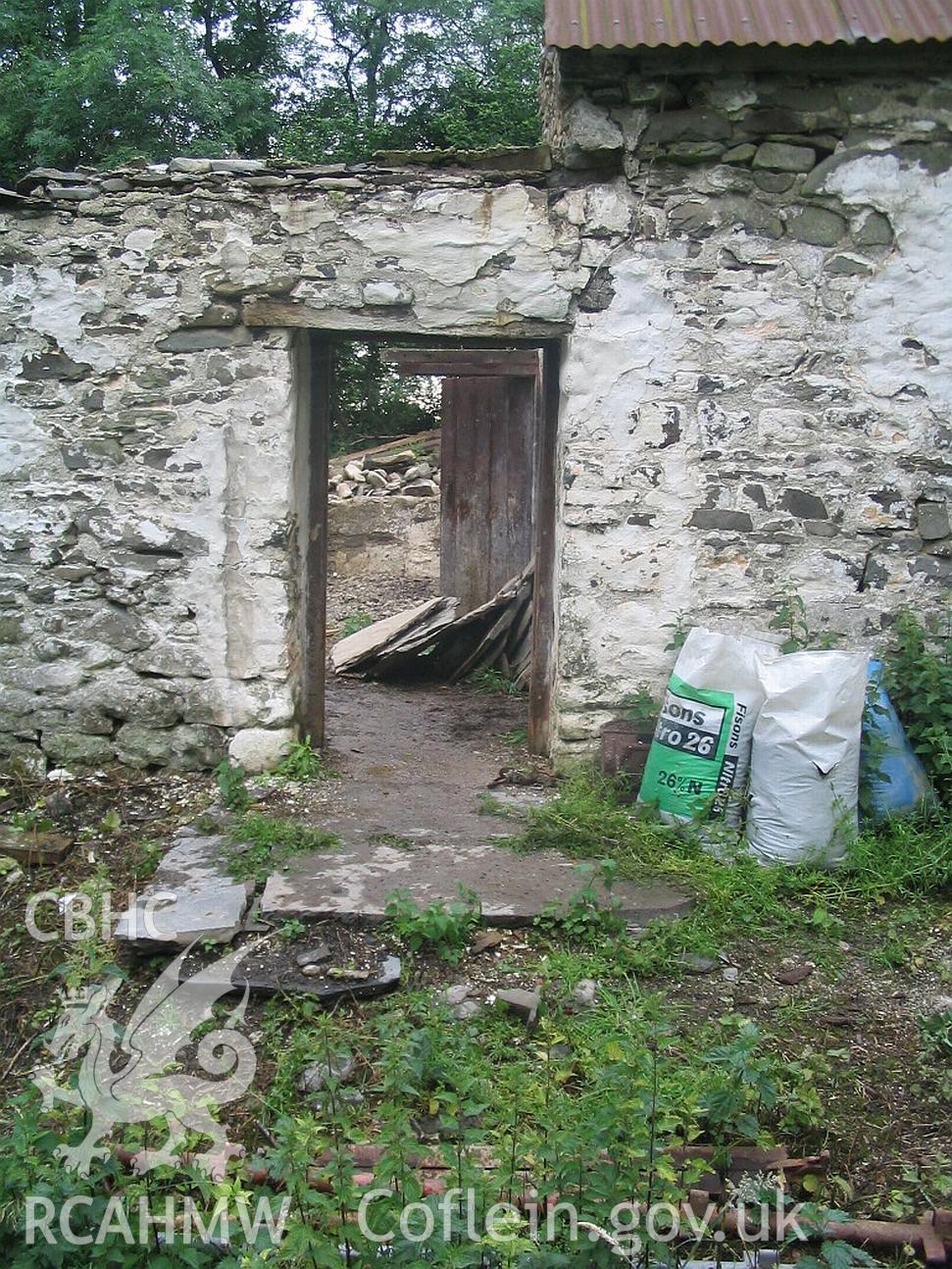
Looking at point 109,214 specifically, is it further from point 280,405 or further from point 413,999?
point 413,999

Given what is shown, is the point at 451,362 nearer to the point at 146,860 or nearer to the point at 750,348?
the point at 750,348

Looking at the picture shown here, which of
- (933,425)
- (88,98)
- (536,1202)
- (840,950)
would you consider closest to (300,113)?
(88,98)

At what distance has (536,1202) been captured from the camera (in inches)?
94.3

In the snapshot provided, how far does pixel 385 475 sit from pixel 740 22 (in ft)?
24.9

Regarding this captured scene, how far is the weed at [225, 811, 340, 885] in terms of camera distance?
13.3ft

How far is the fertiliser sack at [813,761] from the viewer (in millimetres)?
4156

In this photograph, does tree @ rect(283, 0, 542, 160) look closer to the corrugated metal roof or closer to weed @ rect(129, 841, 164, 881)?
the corrugated metal roof

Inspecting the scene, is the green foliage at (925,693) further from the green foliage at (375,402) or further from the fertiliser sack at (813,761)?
the green foliage at (375,402)

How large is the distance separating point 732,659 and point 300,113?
43.9ft

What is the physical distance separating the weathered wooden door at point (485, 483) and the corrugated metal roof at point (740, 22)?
3.99 m

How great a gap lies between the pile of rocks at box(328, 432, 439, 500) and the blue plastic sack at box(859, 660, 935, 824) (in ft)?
24.5

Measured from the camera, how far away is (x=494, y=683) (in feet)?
23.9

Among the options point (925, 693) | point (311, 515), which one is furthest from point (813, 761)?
point (311, 515)

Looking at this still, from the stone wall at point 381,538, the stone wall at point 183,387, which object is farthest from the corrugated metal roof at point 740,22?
the stone wall at point 381,538
